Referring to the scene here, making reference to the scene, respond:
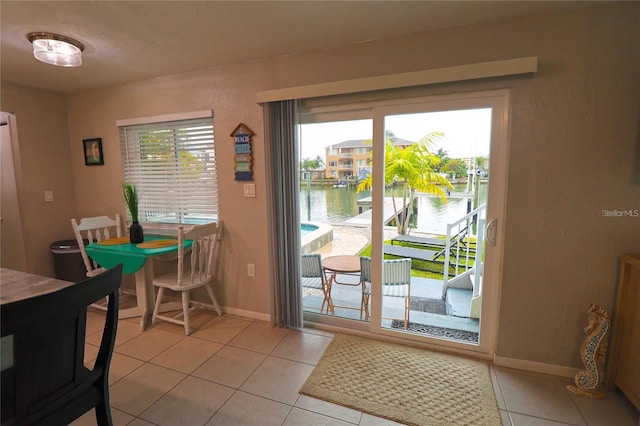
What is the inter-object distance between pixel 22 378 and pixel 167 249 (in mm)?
1667

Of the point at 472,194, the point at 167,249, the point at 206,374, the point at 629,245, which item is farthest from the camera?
the point at 167,249

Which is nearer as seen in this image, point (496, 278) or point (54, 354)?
point (54, 354)

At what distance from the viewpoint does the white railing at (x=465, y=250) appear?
7.49 ft

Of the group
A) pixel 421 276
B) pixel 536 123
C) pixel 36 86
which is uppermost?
pixel 36 86

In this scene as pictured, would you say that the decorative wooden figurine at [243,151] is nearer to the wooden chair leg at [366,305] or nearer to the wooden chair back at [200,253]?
the wooden chair back at [200,253]

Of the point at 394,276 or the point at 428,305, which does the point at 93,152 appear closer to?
the point at 394,276

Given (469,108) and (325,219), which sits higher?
(469,108)

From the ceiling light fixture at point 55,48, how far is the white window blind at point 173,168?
889mm

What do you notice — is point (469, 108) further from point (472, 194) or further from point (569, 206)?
point (569, 206)

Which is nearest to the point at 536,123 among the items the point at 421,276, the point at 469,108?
the point at 469,108

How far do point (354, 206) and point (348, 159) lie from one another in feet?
1.30

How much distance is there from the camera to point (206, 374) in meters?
1.99

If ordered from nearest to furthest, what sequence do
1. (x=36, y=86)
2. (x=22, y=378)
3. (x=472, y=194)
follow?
(x=22, y=378) < (x=472, y=194) < (x=36, y=86)

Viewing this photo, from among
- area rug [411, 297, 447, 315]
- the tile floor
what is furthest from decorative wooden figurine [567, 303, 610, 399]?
area rug [411, 297, 447, 315]
